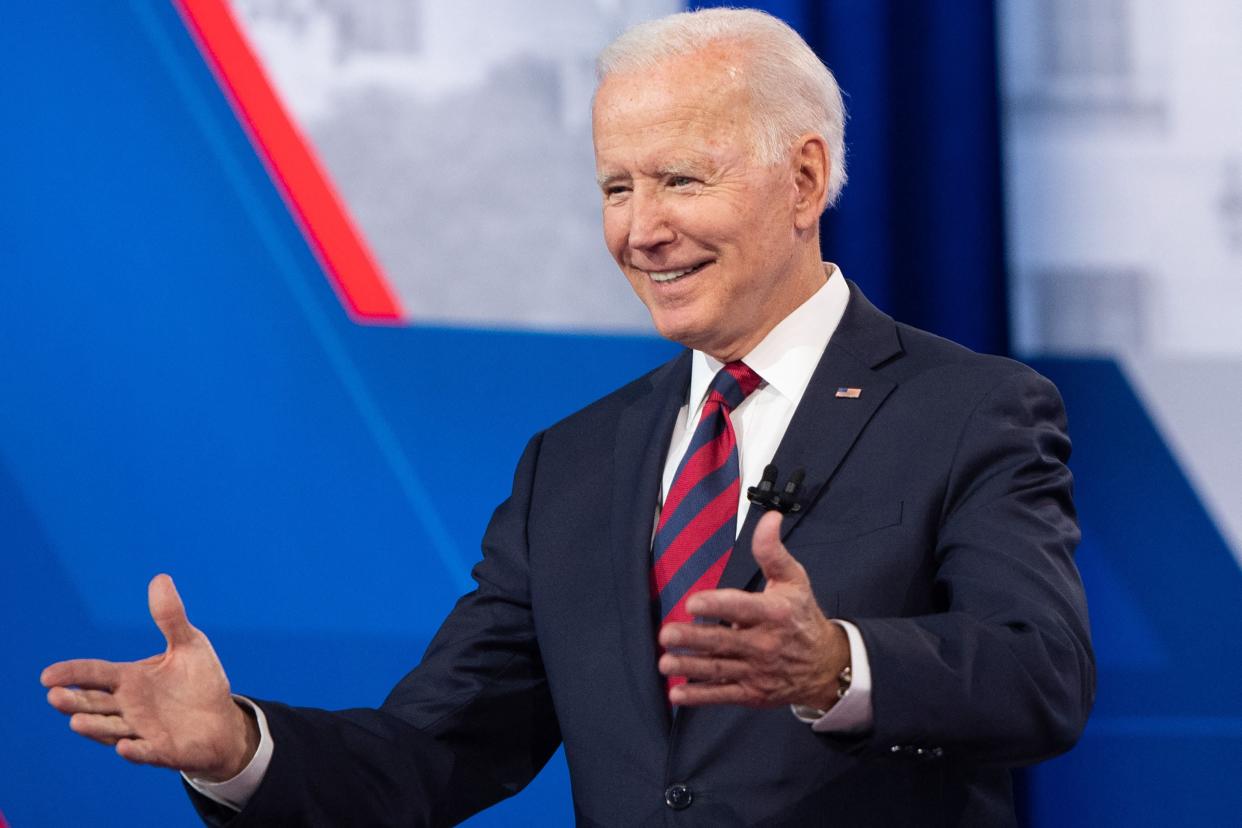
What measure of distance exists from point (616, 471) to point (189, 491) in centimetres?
108

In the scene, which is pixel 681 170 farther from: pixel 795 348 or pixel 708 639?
pixel 708 639

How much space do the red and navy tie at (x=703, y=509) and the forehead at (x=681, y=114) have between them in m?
0.28

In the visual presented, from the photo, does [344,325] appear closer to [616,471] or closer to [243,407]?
[243,407]

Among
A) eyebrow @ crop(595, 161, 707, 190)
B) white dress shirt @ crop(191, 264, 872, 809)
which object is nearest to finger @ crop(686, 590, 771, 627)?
white dress shirt @ crop(191, 264, 872, 809)

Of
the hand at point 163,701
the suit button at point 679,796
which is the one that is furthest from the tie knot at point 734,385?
the hand at point 163,701

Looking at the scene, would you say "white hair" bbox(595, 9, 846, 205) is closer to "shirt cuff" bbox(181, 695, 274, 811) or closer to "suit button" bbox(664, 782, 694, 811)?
"suit button" bbox(664, 782, 694, 811)

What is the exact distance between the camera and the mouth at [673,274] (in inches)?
76.2

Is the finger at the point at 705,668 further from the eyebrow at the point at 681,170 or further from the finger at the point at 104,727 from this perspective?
the eyebrow at the point at 681,170

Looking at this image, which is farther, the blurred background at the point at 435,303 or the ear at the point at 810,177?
the blurred background at the point at 435,303

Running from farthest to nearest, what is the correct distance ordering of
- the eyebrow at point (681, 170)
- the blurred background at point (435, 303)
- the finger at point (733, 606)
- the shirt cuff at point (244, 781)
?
the blurred background at point (435, 303), the eyebrow at point (681, 170), the shirt cuff at point (244, 781), the finger at point (733, 606)

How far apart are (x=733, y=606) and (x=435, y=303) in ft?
5.71

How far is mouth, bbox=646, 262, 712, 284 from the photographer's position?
6.35 ft

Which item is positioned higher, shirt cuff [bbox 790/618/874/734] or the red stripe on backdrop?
the red stripe on backdrop

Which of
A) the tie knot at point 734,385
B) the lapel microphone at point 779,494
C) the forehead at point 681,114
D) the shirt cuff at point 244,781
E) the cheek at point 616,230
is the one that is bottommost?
the shirt cuff at point 244,781
